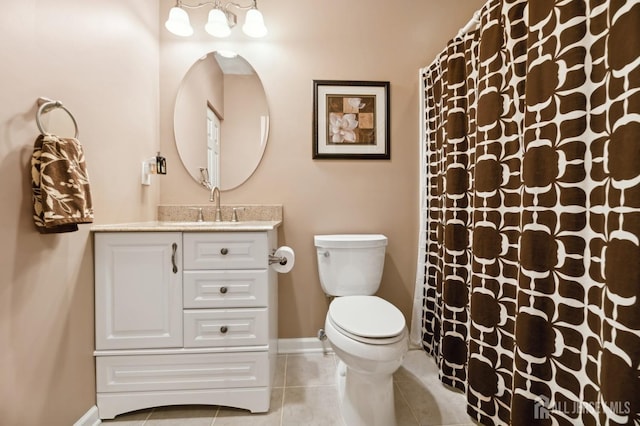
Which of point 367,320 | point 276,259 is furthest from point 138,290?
point 367,320

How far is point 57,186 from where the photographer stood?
2.97 ft

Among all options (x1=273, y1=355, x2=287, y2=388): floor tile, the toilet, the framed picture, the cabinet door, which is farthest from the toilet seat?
the framed picture

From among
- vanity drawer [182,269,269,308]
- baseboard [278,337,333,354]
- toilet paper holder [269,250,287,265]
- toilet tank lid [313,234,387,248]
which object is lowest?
baseboard [278,337,333,354]

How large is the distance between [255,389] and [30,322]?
883mm

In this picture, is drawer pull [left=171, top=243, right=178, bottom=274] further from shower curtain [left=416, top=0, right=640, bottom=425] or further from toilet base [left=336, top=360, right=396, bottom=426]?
shower curtain [left=416, top=0, right=640, bottom=425]

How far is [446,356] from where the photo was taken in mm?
1411

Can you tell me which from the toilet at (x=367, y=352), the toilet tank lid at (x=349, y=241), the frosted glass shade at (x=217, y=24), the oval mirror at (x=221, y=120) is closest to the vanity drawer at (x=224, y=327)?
the toilet at (x=367, y=352)

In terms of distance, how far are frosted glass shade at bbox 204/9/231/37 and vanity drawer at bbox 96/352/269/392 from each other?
5.90ft

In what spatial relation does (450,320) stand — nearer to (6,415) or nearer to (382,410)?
(382,410)

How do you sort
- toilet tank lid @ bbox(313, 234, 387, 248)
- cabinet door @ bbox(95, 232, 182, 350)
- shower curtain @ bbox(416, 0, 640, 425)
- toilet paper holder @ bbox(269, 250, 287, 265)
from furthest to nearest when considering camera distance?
toilet tank lid @ bbox(313, 234, 387, 248), toilet paper holder @ bbox(269, 250, 287, 265), cabinet door @ bbox(95, 232, 182, 350), shower curtain @ bbox(416, 0, 640, 425)

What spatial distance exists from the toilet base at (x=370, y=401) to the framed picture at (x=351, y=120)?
4.18 ft

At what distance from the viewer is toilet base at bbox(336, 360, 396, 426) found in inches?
43.8

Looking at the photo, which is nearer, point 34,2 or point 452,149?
point 34,2

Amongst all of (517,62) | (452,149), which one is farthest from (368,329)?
(517,62)
